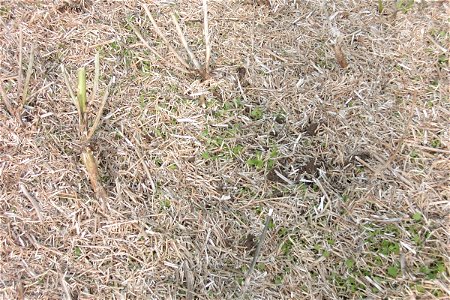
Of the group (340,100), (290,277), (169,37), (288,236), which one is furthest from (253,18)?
(290,277)

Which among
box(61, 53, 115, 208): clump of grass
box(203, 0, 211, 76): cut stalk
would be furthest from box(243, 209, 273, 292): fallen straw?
box(203, 0, 211, 76): cut stalk

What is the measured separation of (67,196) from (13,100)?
0.61 meters

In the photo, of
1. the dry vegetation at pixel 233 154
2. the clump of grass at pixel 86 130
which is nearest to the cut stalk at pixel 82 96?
the clump of grass at pixel 86 130

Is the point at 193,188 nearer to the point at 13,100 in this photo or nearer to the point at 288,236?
the point at 288,236

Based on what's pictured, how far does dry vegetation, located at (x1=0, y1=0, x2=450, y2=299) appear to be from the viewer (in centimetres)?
180

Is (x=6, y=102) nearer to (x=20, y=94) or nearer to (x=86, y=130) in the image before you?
(x=20, y=94)

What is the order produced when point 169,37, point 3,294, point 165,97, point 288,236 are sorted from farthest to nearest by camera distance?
point 169,37 → point 165,97 → point 288,236 → point 3,294

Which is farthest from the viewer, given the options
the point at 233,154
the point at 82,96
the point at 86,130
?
the point at 233,154

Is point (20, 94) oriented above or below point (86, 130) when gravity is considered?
above

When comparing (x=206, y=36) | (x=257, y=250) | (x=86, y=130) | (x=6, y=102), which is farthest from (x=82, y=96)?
(x=257, y=250)

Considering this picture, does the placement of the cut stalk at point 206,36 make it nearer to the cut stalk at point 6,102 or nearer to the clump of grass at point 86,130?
the clump of grass at point 86,130

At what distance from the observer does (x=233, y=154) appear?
6.83 ft

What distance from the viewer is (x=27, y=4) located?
8.08ft

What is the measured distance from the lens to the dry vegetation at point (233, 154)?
1.80m
